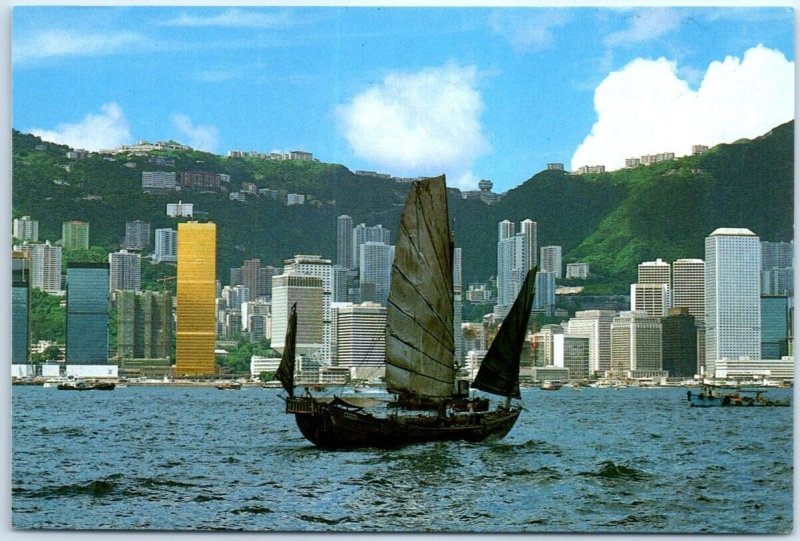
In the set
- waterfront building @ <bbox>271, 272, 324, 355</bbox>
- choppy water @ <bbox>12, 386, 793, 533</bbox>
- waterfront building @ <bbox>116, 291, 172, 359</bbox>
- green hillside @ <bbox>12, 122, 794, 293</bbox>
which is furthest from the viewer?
waterfront building @ <bbox>271, 272, 324, 355</bbox>

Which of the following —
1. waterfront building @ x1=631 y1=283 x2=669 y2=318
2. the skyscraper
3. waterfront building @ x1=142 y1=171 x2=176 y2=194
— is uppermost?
waterfront building @ x1=142 y1=171 x2=176 y2=194

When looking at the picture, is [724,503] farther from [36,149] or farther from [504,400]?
[36,149]

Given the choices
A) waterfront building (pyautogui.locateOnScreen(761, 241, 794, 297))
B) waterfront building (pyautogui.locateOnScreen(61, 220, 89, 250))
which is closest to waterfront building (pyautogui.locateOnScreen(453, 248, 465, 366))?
waterfront building (pyautogui.locateOnScreen(761, 241, 794, 297))

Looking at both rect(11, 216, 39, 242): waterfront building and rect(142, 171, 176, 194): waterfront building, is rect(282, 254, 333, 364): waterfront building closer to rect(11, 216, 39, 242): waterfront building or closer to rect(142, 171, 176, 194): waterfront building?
rect(142, 171, 176, 194): waterfront building

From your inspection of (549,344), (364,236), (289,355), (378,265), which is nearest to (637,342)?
(549,344)

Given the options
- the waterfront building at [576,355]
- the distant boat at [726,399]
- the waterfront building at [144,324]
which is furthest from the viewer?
the waterfront building at [576,355]

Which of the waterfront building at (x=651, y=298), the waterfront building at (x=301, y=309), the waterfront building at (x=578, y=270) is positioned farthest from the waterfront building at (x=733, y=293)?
the waterfront building at (x=301, y=309)

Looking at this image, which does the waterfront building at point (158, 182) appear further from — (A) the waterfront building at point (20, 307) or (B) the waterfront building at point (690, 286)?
(B) the waterfront building at point (690, 286)
